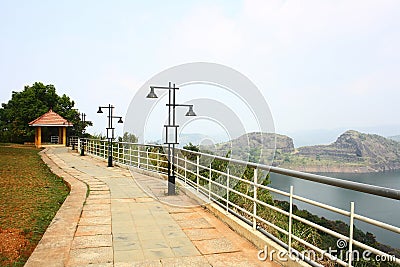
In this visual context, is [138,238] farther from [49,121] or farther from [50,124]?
[49,121]

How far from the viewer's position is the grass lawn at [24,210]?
11.7 feet

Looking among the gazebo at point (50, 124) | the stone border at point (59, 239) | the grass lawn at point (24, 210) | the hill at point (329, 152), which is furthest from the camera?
the gazebo at point (50, 124)

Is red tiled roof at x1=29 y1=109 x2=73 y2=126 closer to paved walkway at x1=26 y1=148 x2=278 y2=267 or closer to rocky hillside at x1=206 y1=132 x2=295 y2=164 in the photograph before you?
rocky hillside at x1=206 y1=132 x2=295 y2=164

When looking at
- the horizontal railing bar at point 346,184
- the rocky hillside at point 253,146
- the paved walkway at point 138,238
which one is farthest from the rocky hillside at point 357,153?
the horizontal railing bar at point 346,184

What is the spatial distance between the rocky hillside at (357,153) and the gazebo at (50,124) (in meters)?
24.7

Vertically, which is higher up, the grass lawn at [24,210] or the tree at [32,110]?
the tree at [32,110]

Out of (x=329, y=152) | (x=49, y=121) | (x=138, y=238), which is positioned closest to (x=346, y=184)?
(x=138, y=238)

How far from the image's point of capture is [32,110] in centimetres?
3409

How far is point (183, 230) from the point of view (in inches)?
167

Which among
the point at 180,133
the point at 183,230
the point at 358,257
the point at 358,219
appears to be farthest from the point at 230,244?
the point at 180,133

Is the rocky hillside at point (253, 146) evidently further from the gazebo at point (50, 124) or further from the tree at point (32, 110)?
the tree at point (32, 110)

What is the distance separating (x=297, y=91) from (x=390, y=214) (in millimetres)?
11976

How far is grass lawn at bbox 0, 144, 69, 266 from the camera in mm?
3561

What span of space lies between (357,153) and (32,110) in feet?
106
